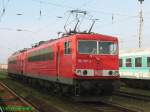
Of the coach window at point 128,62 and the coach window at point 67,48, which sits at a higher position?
the coach window at point 67,48

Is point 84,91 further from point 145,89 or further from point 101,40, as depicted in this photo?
point 145,89

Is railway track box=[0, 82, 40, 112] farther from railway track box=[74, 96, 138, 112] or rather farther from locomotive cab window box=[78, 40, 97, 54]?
locomotive cab window box=[78, 40, 97, 54]

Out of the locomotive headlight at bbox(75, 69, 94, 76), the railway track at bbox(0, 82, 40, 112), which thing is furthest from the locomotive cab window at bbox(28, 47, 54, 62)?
the locomotive headlight at bbox(75, 69, 94, 76)

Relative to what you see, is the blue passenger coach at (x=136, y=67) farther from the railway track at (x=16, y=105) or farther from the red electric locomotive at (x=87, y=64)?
the railway track at (x=16, y=105)

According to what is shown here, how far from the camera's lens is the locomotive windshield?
60.2 feet

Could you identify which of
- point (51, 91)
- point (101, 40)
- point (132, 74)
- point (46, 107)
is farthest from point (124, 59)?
point (46, 107)

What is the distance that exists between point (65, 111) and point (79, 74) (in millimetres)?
2571

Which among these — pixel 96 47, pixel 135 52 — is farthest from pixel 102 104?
pixel 135 52

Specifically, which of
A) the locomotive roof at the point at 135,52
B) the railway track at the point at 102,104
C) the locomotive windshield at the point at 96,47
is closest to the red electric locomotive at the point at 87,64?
the locomotive windshield at the point at 96,47

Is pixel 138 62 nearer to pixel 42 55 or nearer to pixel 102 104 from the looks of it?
pixel 42 55

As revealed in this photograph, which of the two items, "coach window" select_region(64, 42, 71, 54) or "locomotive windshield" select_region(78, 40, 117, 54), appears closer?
"locomotive windshield" select_region(78, 40, 117, 54)

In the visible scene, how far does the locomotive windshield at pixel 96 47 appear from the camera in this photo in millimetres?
18341

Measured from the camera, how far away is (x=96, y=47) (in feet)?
61.3

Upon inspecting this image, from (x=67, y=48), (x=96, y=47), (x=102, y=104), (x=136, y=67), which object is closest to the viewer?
(x=102, y=104)
